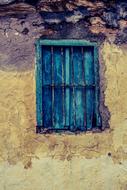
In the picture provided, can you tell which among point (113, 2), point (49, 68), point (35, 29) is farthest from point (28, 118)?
point (113, 2)

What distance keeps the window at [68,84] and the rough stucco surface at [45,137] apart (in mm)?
107

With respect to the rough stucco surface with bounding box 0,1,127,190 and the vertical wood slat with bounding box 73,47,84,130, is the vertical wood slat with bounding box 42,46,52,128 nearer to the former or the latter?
the rough stucco surface with bounding box 0,1,127,190

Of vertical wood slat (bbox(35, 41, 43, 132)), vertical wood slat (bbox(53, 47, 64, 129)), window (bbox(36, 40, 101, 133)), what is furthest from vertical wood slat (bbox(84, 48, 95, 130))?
vertical wood slat (bbox(35, 41, 43, 132))

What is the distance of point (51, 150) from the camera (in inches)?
241

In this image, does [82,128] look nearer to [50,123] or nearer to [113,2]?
[50,123]

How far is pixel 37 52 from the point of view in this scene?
6188 mm

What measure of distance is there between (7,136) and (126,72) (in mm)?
1784

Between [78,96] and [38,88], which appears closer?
[38,88]

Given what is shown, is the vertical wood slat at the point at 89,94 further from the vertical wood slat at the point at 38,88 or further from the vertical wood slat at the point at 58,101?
the vertical wood slat at the point at 38,88

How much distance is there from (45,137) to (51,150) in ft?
0.60

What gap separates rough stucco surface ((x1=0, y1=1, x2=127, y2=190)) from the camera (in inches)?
239

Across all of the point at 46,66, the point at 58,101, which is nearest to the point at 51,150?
the point at 58,101

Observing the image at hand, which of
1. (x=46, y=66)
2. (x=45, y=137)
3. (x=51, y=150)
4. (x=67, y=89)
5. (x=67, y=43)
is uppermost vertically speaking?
(x=67, y=43)

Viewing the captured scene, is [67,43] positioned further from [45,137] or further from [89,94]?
[45,137]
